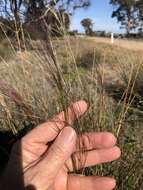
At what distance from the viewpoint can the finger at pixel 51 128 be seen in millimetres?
2115

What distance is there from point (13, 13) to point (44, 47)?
60 centimetres

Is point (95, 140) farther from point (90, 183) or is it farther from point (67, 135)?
point (67, 135)

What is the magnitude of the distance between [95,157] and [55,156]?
422 mm

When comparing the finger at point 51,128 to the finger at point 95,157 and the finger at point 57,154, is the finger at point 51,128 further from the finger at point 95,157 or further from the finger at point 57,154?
the finger at point 95,157

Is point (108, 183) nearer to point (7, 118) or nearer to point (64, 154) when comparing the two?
point (64, 154)

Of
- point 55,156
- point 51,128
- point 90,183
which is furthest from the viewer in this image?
point 90,183

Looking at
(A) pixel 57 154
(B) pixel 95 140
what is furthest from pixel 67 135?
(B) pixel 95 140

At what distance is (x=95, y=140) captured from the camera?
235cm

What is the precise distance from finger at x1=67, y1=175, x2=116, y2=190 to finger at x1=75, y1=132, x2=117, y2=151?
154mm

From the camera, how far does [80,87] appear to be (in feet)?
10.0

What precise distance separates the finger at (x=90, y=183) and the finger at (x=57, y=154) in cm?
35

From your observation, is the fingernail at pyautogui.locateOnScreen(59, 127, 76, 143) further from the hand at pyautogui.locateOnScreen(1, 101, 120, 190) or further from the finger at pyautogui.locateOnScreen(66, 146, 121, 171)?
the finger at pyautogui.locateOnScreen(66, 146, 121, 171)

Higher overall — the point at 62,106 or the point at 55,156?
the point at 62,106

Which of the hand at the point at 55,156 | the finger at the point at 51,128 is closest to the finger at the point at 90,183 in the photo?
the hand at the point at 55,156
